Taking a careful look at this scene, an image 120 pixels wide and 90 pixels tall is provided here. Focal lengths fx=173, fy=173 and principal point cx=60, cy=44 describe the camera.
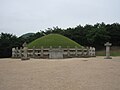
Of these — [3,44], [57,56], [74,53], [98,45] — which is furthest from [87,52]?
[98,45]

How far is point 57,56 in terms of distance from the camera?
73.0 feet

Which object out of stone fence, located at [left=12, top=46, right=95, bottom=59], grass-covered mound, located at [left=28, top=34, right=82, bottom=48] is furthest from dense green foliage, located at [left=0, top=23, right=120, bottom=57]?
stone fence, located at [left=12, top=46, right=95, bottom=59]

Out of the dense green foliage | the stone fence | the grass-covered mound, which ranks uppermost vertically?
the dense green foliage

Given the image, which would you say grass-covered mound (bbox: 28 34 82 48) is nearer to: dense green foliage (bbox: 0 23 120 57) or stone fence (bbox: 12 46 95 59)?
stone fence (bbox: 12 46 95 59)

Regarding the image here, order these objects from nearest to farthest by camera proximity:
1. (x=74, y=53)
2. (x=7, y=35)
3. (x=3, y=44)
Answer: (x=74, y=53) → (x=3, y=44) → (x=7, y=35)

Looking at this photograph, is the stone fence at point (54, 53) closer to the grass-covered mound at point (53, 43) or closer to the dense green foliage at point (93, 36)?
the grass-covered mound at point (53, 43)

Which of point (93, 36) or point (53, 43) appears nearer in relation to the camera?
point (53, 43)

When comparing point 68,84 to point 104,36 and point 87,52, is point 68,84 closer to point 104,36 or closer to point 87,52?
point 87,52

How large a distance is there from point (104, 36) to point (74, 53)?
2275cm

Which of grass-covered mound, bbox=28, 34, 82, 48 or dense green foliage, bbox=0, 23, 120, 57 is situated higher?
dense green foliage, bbox=0, 23, 120, 57

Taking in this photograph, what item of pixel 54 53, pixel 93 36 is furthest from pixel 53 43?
pixel 93 36

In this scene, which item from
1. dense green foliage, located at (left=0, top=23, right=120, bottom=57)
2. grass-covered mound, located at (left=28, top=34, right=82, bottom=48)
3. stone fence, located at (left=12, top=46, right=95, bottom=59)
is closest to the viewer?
stone fence, located at (left=12, top=46, right=95, bottom=59)

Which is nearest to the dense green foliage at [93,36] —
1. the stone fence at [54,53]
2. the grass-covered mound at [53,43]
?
the grass-covered mound at [53,43]

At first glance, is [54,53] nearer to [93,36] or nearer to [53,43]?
[53,43]
